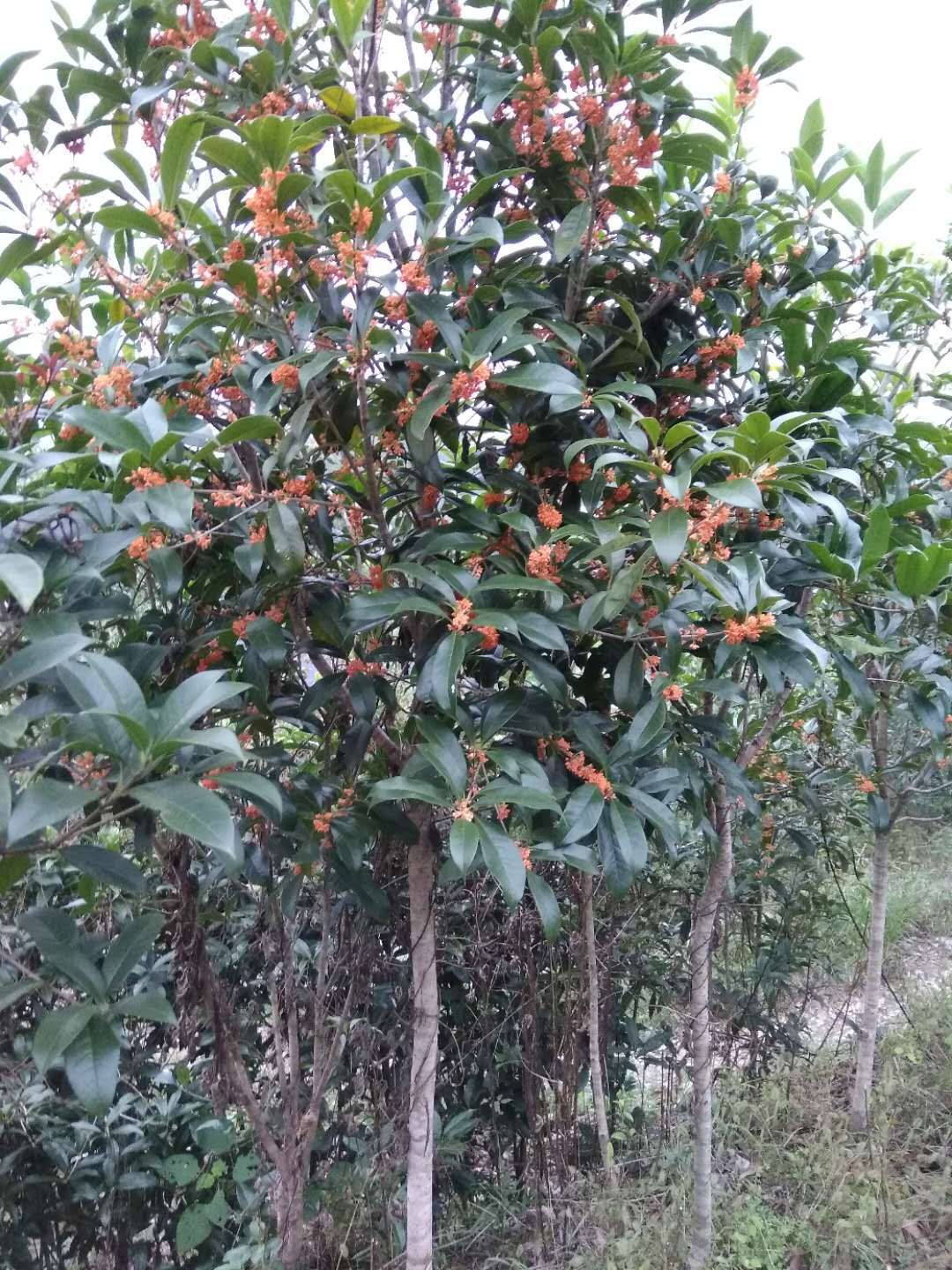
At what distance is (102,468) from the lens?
1.33m

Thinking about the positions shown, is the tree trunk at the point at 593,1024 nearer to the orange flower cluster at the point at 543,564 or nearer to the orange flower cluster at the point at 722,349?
the orange flower cluster at the point at 543,564

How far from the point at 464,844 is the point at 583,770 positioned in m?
0.31

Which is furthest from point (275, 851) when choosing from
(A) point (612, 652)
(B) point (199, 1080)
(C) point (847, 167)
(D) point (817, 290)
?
(D) point (817, 290)

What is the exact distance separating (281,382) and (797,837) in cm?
191

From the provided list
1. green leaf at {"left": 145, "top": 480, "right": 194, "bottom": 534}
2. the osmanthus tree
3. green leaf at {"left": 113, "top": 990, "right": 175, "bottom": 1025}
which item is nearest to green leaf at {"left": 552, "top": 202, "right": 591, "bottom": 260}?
the osmanthus tree

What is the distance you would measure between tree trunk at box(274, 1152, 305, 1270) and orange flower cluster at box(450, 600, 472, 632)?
1107 mm

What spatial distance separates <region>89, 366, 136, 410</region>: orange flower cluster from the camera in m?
1.17

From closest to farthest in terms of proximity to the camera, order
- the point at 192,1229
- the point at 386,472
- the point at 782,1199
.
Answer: the point at 386,472, the point at 192,1229, the point at 782,1199

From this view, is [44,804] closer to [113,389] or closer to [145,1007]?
[145,1007]

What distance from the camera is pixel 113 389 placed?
1.19 m

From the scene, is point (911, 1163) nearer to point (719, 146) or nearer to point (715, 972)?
point (715, 972)

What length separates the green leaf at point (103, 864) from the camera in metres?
1.00

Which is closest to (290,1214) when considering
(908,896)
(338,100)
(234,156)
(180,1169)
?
(180,1169)

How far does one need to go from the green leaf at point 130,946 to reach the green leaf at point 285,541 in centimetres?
44
